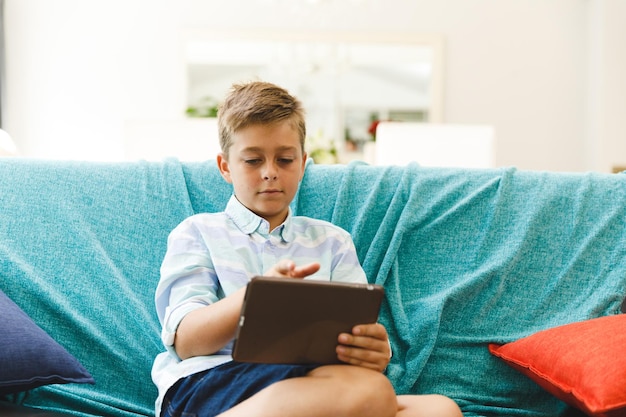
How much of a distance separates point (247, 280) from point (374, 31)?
4.29m

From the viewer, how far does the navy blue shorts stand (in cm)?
129

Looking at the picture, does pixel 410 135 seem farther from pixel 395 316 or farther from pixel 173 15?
pixel 173 15

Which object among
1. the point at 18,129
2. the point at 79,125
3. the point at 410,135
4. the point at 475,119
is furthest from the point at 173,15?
the point at 410,135

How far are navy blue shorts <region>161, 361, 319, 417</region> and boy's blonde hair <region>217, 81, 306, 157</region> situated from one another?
47 centimetres

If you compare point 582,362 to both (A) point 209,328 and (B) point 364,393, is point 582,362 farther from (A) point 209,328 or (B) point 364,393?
(A) point 209,328

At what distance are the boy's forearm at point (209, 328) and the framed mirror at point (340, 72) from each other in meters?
4.14

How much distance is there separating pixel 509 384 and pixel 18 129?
14.8 feet

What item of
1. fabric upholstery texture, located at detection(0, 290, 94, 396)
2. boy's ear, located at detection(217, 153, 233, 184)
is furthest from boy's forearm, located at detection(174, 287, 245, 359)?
boy's ear, located at detection(217, 153, 233, 184)

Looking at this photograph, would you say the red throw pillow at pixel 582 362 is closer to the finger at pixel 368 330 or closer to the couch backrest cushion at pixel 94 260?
the finger at pixel 368 330

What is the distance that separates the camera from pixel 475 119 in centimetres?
550

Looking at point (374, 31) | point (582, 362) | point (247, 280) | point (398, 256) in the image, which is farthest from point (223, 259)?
point (374, 31)

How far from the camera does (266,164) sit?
149 centimetres

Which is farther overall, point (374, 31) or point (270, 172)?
point (374, 31)

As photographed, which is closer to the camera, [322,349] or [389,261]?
[322,349]
